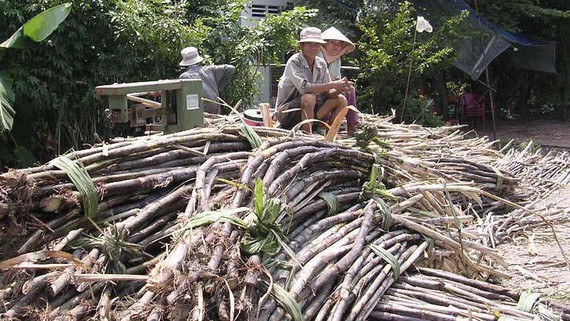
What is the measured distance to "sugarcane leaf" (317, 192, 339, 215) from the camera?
294 cm

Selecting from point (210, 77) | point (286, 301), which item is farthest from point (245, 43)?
point (286, 301)

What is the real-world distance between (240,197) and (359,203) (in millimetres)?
927

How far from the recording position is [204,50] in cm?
736

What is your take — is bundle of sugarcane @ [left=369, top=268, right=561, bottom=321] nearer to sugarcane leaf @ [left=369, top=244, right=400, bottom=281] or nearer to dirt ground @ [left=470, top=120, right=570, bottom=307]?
sugarcane leaf @ [left=369, top=244, right=400, bottom=281]

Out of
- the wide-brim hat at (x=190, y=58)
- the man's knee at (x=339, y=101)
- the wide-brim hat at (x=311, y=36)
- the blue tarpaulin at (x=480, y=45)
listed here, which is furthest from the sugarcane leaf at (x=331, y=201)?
the blue tarpaulin at (x=480, y=45)

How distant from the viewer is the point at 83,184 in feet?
7.43

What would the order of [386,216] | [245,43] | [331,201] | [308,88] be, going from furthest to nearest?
1. [245,43]
2. [308,88]
3. [386,216]
4. [331,201]

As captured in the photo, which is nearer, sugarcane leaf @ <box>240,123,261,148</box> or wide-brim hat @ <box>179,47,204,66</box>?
sugarcane leaf @ <box>240,123,261,148</box>

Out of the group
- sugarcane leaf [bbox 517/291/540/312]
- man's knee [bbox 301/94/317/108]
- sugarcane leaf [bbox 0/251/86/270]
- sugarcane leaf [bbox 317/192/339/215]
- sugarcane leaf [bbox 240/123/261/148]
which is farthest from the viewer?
man's knee [bbox 301/94/317/108]

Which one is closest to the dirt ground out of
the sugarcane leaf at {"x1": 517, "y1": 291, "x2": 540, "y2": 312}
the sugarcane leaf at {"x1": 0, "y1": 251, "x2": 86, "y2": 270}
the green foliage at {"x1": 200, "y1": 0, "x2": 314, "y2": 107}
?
the sugarcane leaf at {"x1": 517, "y1": 291, "x2": 540, "y2": 312}

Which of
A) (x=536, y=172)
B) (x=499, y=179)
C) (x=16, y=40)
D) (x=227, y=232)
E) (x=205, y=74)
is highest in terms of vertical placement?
(x=16, y=40)

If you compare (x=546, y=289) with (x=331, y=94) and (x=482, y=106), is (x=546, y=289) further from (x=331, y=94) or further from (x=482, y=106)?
(x=482, y=106)

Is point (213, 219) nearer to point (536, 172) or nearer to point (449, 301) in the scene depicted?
point (449, 301)

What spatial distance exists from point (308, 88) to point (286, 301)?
3.07 metres
